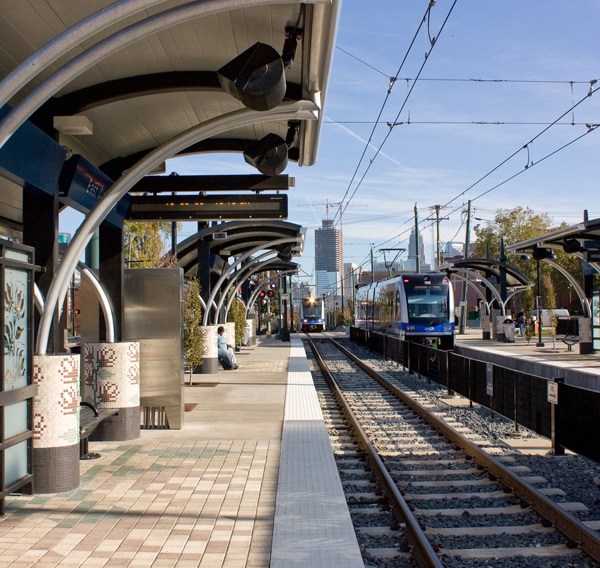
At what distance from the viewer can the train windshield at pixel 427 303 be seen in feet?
90.4

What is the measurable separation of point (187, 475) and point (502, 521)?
317 cm

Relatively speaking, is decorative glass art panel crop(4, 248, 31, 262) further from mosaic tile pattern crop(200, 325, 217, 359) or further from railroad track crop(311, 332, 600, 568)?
mosaic tile pattern crop(200, 325, 217, 359)

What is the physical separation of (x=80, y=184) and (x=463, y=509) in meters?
5.35

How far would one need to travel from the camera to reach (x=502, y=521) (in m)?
6.70

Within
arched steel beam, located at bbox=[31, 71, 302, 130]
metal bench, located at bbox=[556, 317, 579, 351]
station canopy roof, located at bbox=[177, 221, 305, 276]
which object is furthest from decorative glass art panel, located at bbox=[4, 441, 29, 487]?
metal bench, located at bbox=[556, 317, 579, 351]

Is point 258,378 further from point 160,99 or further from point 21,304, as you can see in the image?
point 21,304

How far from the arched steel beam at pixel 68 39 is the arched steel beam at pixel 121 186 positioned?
264 cm

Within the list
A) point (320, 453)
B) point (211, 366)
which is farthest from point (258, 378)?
point (320, 453)

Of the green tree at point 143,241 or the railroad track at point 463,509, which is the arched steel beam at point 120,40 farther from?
the green tree at point 143,241

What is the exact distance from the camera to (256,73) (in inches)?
254

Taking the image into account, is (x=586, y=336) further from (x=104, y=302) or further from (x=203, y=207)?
(x=104, y=302)

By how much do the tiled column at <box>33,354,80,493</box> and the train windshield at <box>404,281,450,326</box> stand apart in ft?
69.8

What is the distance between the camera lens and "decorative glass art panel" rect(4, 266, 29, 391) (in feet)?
21.1

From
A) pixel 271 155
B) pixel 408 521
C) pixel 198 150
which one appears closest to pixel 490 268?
pixel 198 150
